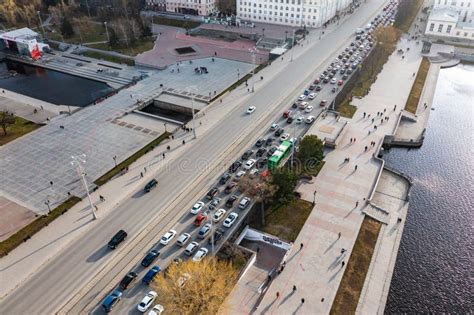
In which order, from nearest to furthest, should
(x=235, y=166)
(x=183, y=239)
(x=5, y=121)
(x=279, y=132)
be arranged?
1. (x=183, y=239)
2. (x=235, y=166)
3. (x=279, y=132)
4. (x=5, y=121)

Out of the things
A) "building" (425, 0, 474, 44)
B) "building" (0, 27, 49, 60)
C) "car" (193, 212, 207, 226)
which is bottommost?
"car" (193, 212, 207, 226)

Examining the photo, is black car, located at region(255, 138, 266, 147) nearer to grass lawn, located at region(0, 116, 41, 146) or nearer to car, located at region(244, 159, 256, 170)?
car, located at region(244, 159, 256, 170)

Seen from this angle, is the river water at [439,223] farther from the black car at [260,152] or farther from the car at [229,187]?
the car at [229,187]

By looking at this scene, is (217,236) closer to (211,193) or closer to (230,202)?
(230,202)

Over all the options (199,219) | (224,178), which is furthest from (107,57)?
(199,219)

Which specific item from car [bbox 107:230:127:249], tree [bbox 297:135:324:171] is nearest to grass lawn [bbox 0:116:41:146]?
car [bbox 107:230:127:249]
